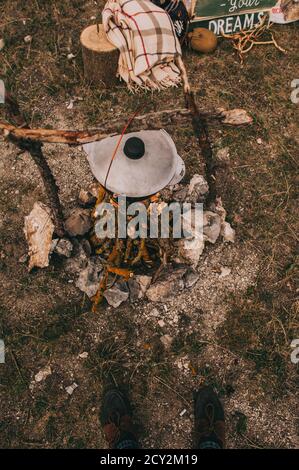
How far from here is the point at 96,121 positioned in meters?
3.95

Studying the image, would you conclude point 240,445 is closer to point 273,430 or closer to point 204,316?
point 273,430

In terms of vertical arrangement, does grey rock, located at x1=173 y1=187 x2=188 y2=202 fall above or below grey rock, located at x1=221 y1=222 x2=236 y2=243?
above

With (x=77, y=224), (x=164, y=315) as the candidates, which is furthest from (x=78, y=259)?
(x=164, y=315)

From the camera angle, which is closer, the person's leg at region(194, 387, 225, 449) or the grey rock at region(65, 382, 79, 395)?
the person's leg at region(194, 387, 225, 449)

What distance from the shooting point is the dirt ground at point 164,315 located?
9.93 feet

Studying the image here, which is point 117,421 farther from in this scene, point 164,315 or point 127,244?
point 127,244

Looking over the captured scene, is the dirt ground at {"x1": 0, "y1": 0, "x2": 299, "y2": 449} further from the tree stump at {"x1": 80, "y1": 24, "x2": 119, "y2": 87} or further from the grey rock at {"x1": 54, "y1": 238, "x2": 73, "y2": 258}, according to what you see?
the tree stump at {"x1": 80, "y1": 24, "x2": 119, "y2": 87}

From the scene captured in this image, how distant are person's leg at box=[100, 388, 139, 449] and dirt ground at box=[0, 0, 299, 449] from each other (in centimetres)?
10

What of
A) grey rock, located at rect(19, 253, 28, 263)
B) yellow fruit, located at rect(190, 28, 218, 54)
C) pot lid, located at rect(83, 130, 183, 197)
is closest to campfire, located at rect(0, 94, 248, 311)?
grey rock, located at rect(19, 253, 28, 263)

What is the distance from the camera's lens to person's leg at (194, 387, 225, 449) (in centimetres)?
290

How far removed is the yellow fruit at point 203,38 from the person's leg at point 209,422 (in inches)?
147

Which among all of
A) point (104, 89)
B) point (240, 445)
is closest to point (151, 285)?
point (240, 445)

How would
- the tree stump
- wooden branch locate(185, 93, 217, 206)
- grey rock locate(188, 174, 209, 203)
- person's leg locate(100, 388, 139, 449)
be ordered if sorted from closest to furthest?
wooden branch locate(185, 93, 217, 206)
person's leg locate(100, 388, 139, 449)
the tree stump
grey rock locate(188, 174, 209, 203)

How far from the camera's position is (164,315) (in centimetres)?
328
